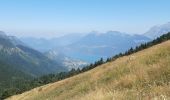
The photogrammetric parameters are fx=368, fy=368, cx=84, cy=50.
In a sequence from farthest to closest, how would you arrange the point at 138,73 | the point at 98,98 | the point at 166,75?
the point at 138,73 < the point at 166,75 < the point at 98,98

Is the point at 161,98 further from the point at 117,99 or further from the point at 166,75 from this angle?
the point at 166,75

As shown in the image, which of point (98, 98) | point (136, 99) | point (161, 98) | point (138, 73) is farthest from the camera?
point (138, 73)

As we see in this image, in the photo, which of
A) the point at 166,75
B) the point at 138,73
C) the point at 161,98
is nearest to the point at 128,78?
the point at 138,73

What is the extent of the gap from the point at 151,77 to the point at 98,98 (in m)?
4.89

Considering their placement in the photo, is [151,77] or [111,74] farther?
[111,74]

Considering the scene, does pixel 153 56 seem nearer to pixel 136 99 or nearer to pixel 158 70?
pixel 158 70

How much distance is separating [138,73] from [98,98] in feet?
17.2

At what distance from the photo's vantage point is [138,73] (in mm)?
16266

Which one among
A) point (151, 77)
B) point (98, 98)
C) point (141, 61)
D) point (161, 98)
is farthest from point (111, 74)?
point (161, 98)

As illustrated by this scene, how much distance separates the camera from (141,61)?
2038 cm

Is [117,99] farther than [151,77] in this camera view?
No

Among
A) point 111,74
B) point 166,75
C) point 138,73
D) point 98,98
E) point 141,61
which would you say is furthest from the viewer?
point 111,74

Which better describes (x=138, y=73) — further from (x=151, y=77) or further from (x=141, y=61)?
(x=141, y=61)

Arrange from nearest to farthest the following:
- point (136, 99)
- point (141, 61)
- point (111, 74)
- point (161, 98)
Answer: point (161, 98)
point (136, 99)
point (141, 61)
point (111, 74)
